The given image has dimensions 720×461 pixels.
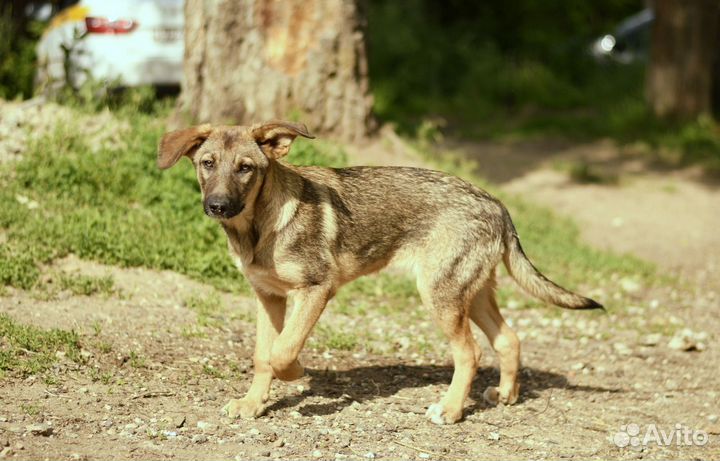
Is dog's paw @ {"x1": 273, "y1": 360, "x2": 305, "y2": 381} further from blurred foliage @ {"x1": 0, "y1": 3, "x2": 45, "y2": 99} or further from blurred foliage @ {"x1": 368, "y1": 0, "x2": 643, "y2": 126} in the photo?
blurred foliage @ {"x1": 368, "y1": 0, "x2": 643, "y2": 126}

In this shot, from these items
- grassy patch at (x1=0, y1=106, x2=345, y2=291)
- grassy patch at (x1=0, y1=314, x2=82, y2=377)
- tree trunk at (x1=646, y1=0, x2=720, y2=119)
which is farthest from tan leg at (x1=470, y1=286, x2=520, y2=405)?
tree trunk at (x1=646, y1=0, x2=720, y2=119)

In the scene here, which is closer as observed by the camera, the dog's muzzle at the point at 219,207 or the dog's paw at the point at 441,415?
the dog's muzzle at the point at 219,207

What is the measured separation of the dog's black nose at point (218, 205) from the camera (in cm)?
512

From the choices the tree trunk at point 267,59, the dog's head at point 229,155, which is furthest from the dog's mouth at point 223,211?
the tree trunk at point 267,59

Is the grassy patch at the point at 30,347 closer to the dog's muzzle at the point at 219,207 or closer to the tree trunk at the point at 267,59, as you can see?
the dog's muzzle at the point at 219,207

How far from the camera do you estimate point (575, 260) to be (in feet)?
32.1

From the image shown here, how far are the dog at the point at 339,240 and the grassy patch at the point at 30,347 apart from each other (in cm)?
119

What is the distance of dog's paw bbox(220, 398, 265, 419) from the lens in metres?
5.46

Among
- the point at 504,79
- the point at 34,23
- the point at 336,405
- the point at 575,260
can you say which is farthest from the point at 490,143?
the point at 336,405

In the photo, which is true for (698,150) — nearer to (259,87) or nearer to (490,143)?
(490,143)

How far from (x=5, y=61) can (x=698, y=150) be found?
10.0m

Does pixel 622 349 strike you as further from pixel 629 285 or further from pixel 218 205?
pixel 218 205

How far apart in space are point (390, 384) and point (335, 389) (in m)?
0.46

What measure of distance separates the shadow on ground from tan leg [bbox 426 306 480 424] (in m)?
0.20
